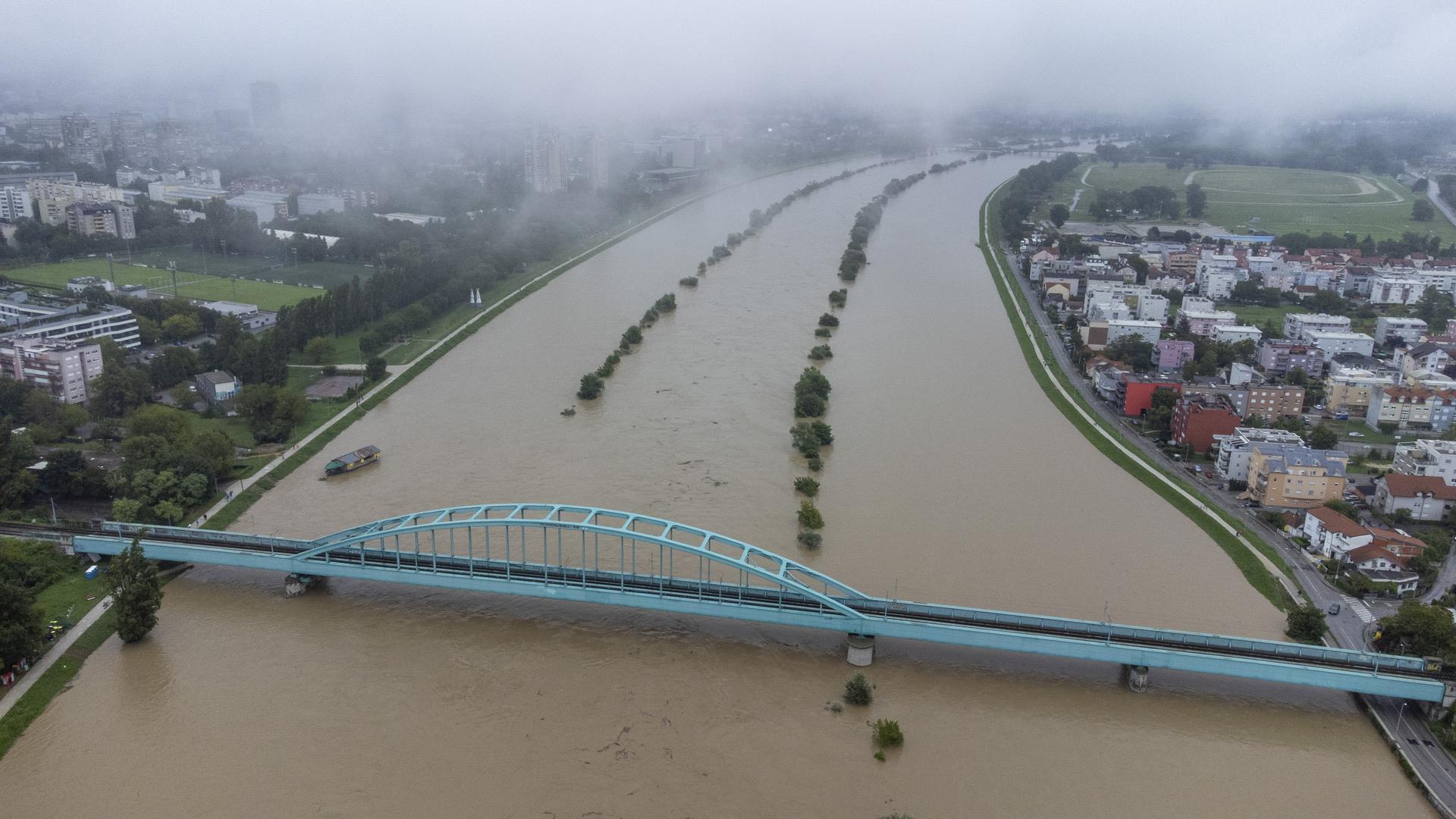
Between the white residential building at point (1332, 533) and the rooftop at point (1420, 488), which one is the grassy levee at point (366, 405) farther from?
the rooftop at point (1420, 488)

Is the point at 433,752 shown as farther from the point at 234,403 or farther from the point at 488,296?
the point at 488,296

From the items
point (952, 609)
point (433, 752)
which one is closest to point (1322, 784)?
point (952, 609)

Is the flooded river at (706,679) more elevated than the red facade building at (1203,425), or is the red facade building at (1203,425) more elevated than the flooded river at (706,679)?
the red facade building at (1203,425)

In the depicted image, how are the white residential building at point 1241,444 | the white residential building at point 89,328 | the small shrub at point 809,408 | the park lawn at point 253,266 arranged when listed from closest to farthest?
1. the white residential building at point 1241,444
2. the small shrub at point 809,408
3. the white residential building at point 89,328
4. the park lawn at point 253,266

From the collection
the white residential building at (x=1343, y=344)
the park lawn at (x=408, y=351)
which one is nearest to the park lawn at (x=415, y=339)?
the park lawn at (x=408, y=351)

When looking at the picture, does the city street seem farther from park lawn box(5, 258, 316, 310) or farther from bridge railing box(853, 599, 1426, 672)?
park lawn box(5, 258, 316, 310)

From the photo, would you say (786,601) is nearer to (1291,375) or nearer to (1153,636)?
(1153,636)
